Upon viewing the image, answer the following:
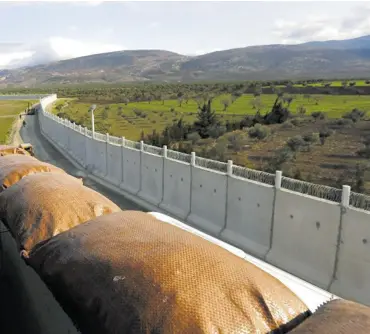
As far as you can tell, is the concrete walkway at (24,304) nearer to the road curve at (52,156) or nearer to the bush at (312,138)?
the road curve at (52,156)

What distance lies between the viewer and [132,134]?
131 feet

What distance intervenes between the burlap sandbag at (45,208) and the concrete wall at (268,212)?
12.8ft

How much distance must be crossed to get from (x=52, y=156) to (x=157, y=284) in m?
24.5

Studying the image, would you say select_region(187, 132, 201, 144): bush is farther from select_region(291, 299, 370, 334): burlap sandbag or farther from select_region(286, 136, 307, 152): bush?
select_region(291, 299, 370, 334): burlap sandbag

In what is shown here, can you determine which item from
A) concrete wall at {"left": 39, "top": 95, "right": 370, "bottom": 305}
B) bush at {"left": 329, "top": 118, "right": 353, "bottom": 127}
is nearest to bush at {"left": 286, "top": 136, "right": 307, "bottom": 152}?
bush at {"left": 329, "top": 118, "right": 353, "bottom": 127}

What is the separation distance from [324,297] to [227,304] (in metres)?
1.13

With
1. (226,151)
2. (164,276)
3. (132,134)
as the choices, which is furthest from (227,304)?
(132,134)

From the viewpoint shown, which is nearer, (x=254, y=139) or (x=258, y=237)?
(x=258, y=237)

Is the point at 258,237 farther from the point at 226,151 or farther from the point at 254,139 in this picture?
the point at 254,139

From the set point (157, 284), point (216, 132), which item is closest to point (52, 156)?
point (216, 132)

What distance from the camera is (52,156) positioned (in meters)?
26.6

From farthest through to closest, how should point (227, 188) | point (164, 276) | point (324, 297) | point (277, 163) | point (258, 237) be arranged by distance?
point (277, 163)
point (227, 188)
point (258, 237)
point (324, 297)
point (164, 276)

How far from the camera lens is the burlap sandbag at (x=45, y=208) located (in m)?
5.21

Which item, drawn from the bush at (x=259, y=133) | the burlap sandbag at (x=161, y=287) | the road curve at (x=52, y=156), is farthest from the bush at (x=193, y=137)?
the burlap sandbag at (x=161, y=287)
